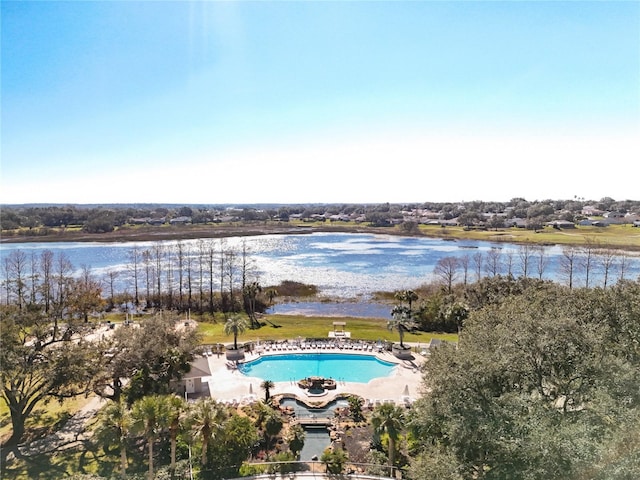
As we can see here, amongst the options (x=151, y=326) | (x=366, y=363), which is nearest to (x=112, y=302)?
(x=151, y=326)

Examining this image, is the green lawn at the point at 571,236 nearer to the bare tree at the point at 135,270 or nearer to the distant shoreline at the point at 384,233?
the distant shoreline at the point at 384,233

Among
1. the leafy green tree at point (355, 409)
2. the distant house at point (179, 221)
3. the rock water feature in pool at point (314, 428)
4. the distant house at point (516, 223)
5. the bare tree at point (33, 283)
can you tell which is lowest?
the rock water feature in pool at point (314, 428)

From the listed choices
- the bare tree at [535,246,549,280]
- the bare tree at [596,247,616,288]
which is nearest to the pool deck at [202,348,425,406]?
the bare tree at [535,246,549,280]

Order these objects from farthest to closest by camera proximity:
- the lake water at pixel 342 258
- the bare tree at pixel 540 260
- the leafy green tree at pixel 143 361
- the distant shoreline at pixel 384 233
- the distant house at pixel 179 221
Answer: the distant house at pixel 179 221, the distant shoreline at pixel 384 233, the lake water at pixel 342 258, the bare tree at pixel 540 260, the leafy green tree at pixel 143 361

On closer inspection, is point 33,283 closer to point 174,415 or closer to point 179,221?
point 174,415

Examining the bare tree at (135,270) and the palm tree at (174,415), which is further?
the bare tree at (135,270)

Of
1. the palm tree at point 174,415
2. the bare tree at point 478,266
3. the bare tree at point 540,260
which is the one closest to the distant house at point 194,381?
the palm tree at point 174,415

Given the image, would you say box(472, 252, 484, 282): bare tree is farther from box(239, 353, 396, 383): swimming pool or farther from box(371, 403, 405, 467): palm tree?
box(371, 403, 405, 467): palm tree
